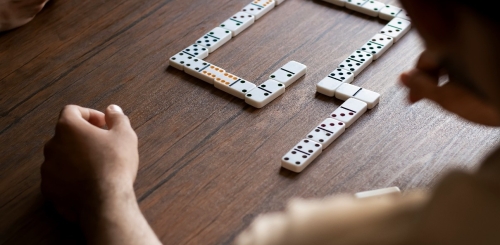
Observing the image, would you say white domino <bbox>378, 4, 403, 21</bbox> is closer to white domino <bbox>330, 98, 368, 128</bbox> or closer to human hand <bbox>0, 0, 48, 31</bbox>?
white domino <bbox>330, 98, 368, 128</bbox>

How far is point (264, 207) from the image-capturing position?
Answer: 52.7 inches

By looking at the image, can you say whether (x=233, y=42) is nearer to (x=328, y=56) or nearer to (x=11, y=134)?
(x=328, y=56)

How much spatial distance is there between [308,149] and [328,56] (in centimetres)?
44

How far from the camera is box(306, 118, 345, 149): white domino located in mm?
1502

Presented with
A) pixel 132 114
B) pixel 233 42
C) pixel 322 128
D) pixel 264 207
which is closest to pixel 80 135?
pixel 132 114

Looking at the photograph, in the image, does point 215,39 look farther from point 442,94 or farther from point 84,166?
point 442,94

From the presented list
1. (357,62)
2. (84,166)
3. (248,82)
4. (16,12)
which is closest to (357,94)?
(357,62)

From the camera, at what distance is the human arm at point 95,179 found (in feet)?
4.06

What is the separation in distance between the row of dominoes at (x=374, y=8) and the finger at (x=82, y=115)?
0.87m

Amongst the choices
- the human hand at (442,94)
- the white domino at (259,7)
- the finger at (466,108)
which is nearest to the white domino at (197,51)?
the white domino at (259,7)

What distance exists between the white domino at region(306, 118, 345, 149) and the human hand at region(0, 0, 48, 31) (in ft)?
3.27

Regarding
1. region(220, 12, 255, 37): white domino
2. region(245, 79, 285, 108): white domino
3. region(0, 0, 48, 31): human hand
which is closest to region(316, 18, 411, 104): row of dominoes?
region(245, 79, 285, 108): white domino

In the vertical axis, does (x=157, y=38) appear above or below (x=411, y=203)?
below

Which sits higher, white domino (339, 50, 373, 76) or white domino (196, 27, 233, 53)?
white domino (196, 27, 233, 53)
